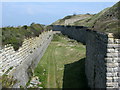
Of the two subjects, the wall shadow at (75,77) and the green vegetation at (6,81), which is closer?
the green vegetation at (6,81)

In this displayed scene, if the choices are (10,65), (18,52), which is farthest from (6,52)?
(18,52)

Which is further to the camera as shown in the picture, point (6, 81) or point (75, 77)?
point (75, 77)

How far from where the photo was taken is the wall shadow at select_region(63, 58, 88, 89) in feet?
50.2

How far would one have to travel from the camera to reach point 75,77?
16.9m

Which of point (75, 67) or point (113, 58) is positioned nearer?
point (113, 58)

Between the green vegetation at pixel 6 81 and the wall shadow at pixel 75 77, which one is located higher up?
the green vegetation at pixel 6 81

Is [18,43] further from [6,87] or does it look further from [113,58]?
[113,58]

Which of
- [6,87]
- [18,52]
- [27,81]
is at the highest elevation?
[18,52]

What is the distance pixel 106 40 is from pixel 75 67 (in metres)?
10.6

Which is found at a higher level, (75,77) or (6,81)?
(6,81)

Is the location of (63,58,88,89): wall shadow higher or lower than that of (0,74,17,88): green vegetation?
lower

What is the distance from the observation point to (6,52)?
14086mm

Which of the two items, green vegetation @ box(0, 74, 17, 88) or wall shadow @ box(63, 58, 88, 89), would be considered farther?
wall shadow @ box(63, 58, 88, 89)

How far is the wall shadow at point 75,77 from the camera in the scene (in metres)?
15.3
